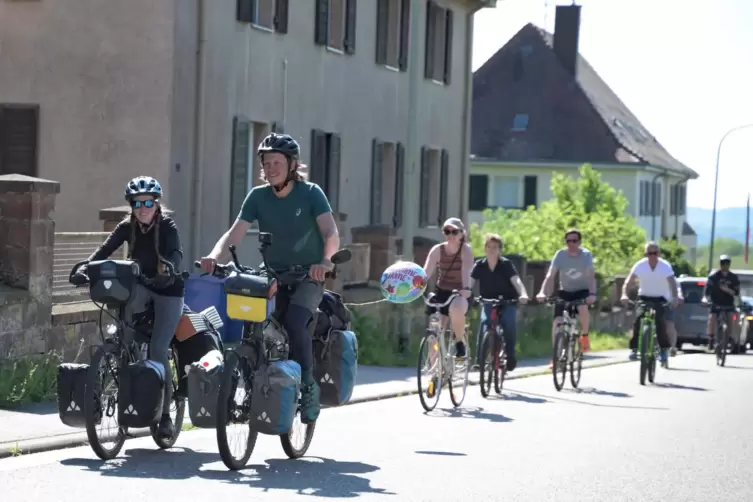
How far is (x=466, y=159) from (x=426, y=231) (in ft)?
9.93

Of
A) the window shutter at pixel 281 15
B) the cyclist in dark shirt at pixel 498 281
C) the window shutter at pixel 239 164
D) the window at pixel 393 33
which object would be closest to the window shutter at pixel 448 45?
the window at pixel 393 33

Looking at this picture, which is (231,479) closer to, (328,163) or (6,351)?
(6,351)

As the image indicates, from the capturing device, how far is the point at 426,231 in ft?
113

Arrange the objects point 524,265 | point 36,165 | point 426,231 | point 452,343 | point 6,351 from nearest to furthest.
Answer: point 6,351 → point 452,343 → point 36,165 → point 524,265 → point 426,231

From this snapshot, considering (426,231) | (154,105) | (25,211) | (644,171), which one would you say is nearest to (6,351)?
(25,211)

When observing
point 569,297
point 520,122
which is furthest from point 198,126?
point 520,122

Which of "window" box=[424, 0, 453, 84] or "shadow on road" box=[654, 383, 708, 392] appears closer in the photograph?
"shadow on road" box=[654, 383, 708, 392]

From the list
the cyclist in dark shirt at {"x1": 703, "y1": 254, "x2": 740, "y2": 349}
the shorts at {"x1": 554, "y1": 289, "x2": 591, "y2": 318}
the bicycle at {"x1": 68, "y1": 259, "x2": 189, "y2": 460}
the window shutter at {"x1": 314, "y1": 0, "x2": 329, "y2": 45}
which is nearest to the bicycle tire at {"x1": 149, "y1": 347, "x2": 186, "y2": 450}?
the bicycle at {"x1": 68, "y1": 259, "x2": 189, "y2": 460}

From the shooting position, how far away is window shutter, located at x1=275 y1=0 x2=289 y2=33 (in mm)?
25625

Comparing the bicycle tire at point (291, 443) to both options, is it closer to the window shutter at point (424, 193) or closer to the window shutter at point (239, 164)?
the window shutter at point (239, 164)

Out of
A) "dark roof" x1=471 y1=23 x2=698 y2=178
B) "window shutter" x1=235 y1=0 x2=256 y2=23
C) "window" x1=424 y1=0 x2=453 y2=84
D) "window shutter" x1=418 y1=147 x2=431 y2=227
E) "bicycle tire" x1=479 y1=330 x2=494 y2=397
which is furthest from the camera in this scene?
"dark roof" x1=471 y1=23 x2=698 y2=178

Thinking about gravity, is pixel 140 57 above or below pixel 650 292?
above

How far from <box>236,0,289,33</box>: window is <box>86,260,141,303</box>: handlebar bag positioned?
47.7 feet

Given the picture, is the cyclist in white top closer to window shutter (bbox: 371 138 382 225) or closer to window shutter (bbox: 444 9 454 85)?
window shutter (bbox: 371 138 382 225)
